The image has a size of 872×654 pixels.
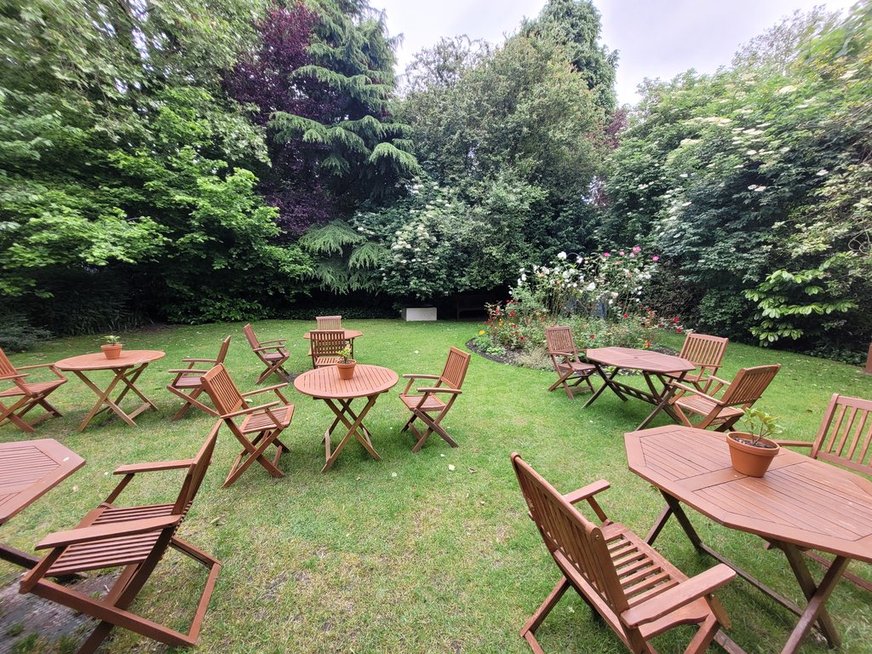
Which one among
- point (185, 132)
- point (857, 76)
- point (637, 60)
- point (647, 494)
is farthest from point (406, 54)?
point (647, 494)

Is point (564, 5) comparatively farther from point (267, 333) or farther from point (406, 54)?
point (267, 333)

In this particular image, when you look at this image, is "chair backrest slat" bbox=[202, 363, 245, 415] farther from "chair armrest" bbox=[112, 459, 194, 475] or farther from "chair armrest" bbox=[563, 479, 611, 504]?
"chair armrest" bbox=[563, 479, 611, 504]

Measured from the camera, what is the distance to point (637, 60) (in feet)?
43.8

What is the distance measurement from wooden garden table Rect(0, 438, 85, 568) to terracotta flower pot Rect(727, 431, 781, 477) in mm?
3614

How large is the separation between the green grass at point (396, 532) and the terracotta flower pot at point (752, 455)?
86cm

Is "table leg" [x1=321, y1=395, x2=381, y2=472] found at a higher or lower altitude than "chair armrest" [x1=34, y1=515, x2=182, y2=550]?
lower

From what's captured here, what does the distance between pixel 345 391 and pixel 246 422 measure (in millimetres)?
1099

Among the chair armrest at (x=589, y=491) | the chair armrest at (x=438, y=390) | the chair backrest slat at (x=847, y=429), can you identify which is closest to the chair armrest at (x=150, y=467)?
the chair armrest at (x=438, y=390)

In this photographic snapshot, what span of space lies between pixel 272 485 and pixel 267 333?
7.49 m

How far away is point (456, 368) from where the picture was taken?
12.9 ft

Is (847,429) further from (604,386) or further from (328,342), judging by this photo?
(328,342)

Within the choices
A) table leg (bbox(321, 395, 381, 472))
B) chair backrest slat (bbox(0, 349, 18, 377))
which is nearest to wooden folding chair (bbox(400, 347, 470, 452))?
table leg (bbox(321, 395, 381, 472))

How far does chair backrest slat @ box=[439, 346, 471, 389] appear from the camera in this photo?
148 inches

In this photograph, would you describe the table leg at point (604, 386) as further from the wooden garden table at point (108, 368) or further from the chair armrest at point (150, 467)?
the wooden garden table at point (108, 368)
